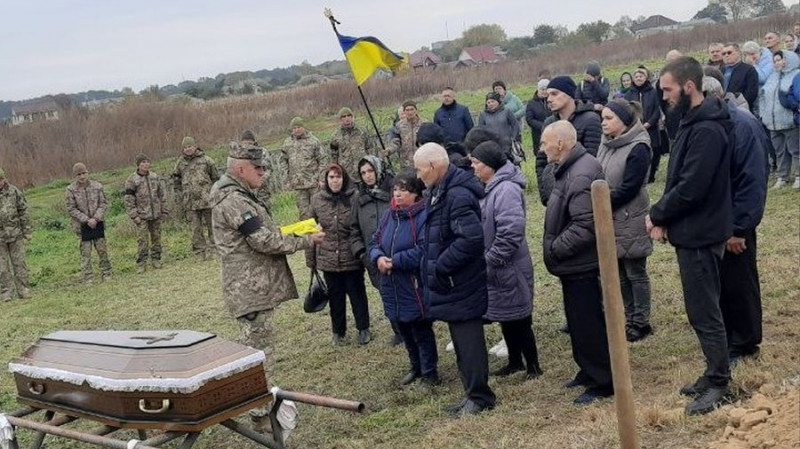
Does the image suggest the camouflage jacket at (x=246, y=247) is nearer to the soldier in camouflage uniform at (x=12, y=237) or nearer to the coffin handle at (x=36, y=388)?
the coffin handle at (x=36, y=388)

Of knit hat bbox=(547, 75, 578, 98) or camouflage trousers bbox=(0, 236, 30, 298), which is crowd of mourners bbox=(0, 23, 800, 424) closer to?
knit hat bbox=(547, 75, 578, 98)

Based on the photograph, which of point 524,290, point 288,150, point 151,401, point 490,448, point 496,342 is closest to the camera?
point 151,401

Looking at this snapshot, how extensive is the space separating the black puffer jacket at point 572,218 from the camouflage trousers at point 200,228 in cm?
903

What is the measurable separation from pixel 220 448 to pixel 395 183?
2175 mm

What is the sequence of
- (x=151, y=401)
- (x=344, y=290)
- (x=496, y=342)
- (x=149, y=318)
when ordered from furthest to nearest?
(x=149, y=318) < (x=344, y=290) < (x=496, y=342) < (x=151, y=401)

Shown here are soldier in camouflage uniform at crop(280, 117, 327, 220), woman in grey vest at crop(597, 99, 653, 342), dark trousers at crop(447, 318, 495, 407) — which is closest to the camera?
dark trousers at crop(447, 318, 495, 407)

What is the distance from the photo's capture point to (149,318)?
32.6 feet

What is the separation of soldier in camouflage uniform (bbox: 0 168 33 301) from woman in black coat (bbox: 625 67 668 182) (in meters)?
9.15

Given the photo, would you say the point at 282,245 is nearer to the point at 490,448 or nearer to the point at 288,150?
the point at 490,448

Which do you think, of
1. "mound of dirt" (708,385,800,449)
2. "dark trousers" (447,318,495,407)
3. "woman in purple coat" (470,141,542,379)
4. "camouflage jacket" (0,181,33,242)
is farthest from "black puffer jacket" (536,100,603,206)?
"camouflage jacket" (0,181,33,242)

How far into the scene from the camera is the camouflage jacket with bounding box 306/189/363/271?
703cm

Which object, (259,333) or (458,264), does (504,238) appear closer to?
(458,264)

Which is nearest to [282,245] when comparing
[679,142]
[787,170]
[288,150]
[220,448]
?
[220,448]

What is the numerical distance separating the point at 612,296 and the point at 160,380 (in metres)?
2.34
